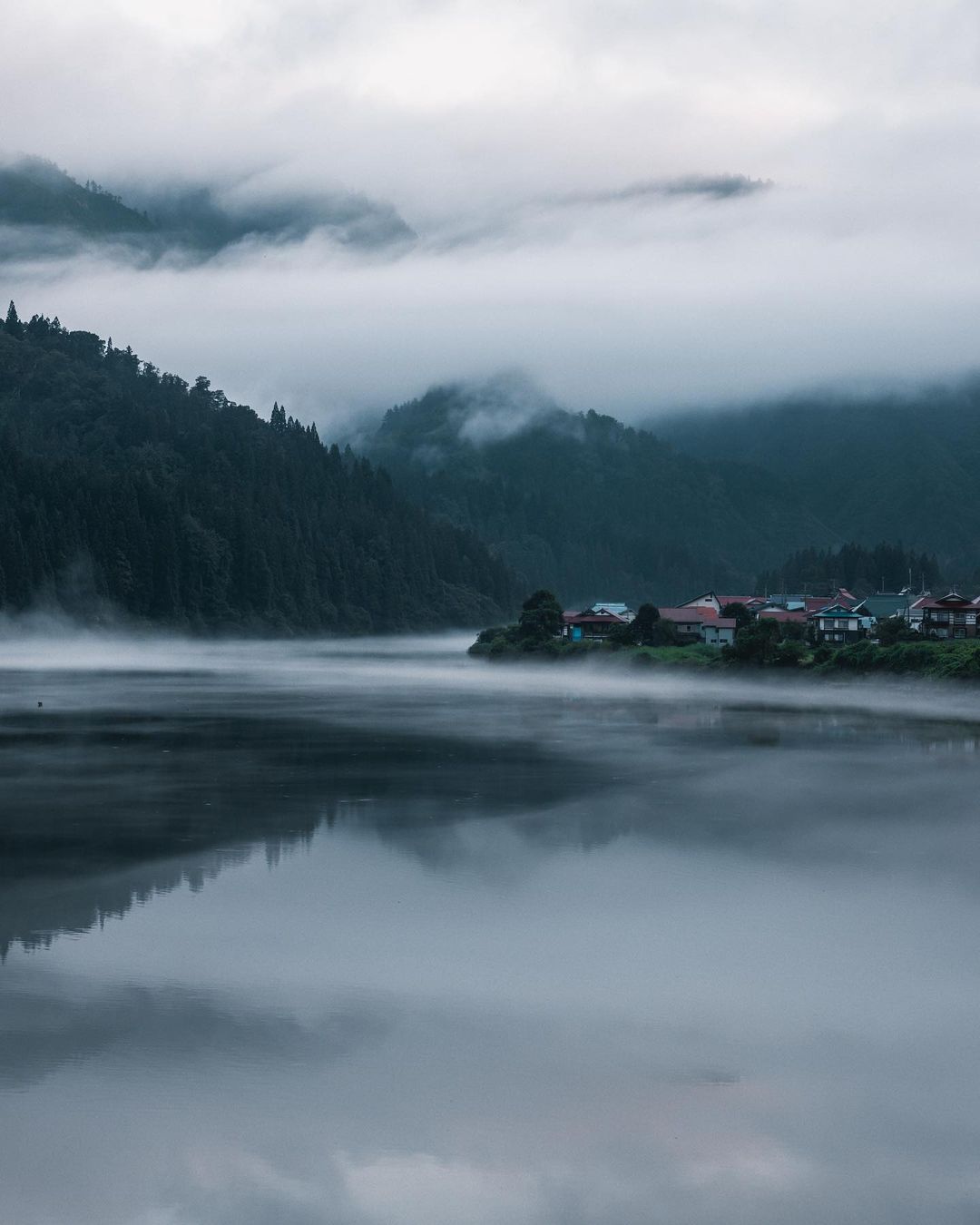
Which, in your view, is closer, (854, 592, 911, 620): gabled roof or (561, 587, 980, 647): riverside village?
(561, 587, 980, 647): riverside village

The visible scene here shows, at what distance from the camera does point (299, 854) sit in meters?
25.2

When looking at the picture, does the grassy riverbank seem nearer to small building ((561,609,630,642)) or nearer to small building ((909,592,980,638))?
small building ((909,592,980,638))

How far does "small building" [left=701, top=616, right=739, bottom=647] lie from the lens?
332ft

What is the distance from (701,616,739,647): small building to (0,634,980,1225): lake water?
2525 inches

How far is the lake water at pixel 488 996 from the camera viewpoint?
481 inches

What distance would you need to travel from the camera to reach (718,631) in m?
103

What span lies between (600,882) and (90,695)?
49289 mm

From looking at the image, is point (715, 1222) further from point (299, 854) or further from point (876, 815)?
point (876, 815)

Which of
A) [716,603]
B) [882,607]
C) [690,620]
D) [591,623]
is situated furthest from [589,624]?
[882,607]

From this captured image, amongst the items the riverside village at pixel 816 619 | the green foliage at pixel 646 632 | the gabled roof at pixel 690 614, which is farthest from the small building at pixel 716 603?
the green foliage at pixel 646 632

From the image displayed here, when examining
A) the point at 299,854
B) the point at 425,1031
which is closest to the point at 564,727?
the point at 299,854

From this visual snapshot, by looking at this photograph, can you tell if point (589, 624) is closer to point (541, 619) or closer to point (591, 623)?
point (591, 623)

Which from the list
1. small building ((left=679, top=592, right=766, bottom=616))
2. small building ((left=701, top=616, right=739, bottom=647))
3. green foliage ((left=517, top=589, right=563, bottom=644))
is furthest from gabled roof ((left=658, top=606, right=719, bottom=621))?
green foliage ((left=517, top=589, right=563, bottom=644))

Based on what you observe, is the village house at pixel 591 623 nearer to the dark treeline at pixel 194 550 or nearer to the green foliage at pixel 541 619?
the green foliage at pixel 541 619
